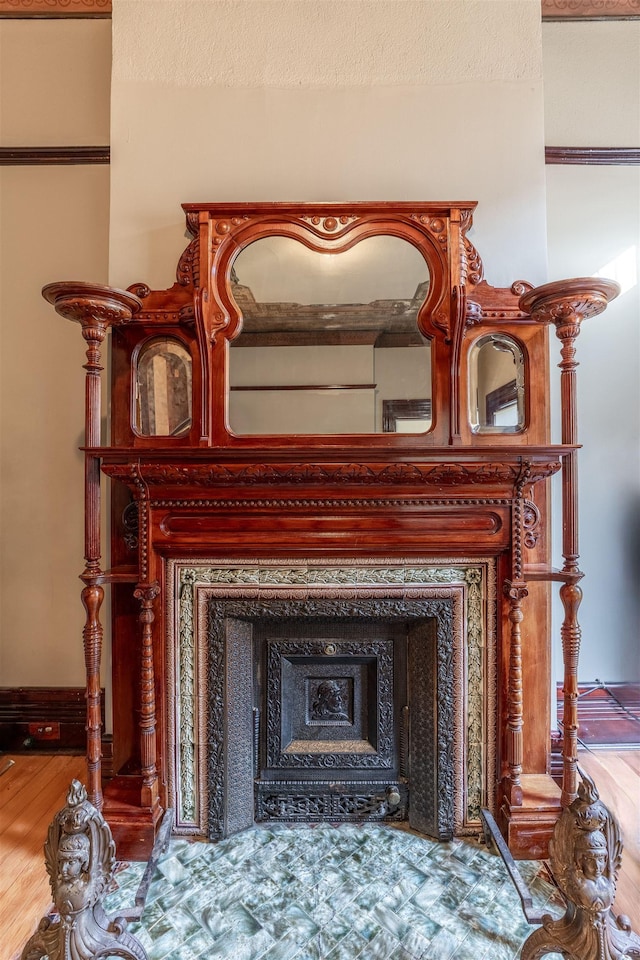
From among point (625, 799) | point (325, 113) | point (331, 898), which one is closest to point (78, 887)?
point (331, 898)

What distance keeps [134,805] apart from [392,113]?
2591mm

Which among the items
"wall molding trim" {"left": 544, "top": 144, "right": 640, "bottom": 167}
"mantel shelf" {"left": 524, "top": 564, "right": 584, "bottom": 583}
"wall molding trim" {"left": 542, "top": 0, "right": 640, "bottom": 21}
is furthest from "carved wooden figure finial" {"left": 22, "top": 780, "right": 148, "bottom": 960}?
"wall molding trim" {"left": 542, "top": 0, "right": 640, "bottom": 21}

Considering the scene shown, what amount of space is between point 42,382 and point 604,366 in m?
2.54

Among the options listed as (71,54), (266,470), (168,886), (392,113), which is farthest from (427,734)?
(71,54)

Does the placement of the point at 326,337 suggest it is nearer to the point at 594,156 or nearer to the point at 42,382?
the point at 42,382

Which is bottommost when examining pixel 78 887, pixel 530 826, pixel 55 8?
pixel 530 826

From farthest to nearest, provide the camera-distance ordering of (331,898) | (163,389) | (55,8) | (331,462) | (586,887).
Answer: (55,8), (163,389), (331,462), (331,898), (586,887)

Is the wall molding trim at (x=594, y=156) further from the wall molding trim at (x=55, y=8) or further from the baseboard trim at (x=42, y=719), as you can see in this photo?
the baseboard trim at (x=42, y=719)

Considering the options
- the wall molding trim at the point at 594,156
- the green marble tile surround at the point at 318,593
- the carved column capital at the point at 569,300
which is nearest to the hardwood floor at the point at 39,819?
the green marble tile surround at the point at 318,593

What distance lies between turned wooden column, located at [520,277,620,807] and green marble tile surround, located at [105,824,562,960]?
39 cm

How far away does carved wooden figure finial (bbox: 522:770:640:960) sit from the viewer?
1.09m

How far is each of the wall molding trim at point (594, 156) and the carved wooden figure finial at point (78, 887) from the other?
2895mm

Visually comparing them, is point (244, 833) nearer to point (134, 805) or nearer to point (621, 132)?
point (134, 805)

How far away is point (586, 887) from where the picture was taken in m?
1.09
